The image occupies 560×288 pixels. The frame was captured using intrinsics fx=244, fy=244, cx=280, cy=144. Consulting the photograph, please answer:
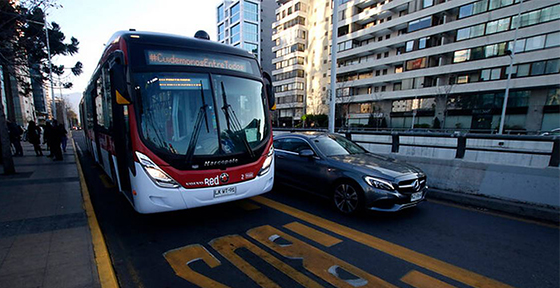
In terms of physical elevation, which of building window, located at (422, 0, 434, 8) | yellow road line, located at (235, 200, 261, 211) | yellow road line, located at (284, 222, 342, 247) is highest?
building window, located at (422, 0, 434, 8)

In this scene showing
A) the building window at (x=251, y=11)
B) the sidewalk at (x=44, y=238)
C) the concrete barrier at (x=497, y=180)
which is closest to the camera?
the sidewalk at (x=44, y=238)

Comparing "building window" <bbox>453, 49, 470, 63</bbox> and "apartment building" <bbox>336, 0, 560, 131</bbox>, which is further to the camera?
"building window" <bbox>453, 49, 470, 63</bbox>

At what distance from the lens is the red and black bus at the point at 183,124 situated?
372cm

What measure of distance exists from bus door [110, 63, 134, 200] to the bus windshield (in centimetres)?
23

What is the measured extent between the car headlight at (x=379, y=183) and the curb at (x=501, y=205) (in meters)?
2.50

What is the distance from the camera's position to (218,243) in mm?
3695

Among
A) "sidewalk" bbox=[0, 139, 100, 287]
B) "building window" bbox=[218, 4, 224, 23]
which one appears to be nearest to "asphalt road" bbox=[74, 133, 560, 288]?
"sidewalk" bbox=[0, 139, 100, 287]

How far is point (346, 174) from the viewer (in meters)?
4.92

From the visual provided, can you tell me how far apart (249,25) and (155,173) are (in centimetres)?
7276

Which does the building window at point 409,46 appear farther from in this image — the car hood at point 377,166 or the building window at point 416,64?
the car hood at point 377,166

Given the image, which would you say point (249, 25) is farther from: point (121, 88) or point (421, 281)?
point (421, 281)

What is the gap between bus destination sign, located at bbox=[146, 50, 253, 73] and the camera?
3.96m

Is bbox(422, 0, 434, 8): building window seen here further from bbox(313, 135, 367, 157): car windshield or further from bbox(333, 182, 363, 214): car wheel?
bbox(333, 182, 363, 214): car wheel

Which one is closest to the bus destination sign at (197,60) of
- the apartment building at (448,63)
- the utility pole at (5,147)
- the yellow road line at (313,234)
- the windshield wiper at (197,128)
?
the windshield wiper at (197,128)
